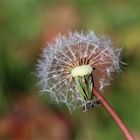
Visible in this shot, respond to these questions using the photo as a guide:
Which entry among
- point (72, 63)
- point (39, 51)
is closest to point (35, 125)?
point (39, 51)

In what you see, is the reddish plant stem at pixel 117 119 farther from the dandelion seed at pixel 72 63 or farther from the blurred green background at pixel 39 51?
the blurred green background at pixel 39 51

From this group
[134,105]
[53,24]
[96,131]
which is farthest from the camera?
[53,24]

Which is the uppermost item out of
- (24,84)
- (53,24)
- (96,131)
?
(53,24)

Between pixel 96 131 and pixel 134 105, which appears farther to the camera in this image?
pixel 134 105

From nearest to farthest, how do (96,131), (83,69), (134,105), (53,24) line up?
(83,69) → (96,131) → (134,105) → (53,24)

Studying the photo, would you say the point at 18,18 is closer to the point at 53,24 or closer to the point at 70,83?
the point at 53,24

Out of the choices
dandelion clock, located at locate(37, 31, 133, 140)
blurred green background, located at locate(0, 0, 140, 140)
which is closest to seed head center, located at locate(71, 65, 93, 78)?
dandelion clock, located at locate(37, 31, 133, 140)

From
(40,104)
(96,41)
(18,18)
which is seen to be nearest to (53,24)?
(18,18)

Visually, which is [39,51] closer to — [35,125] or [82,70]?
[35,125]

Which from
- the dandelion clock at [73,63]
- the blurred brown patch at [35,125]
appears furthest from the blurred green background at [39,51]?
the dandelion clock at [73,63]
